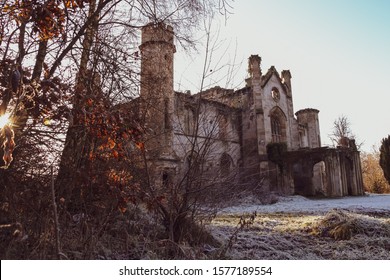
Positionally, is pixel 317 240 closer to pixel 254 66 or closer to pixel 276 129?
pixel 254 66

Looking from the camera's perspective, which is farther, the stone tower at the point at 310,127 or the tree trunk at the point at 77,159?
the stone tower at the point at 310,127

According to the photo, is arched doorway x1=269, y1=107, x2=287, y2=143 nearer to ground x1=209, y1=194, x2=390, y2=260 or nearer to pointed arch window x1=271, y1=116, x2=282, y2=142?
pointed arch window x1=271, y1=116, x2=282, y2=142

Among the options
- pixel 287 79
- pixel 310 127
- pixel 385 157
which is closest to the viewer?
pixel 385 157

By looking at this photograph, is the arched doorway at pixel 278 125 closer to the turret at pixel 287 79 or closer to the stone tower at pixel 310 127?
the turret at pixel 287 79

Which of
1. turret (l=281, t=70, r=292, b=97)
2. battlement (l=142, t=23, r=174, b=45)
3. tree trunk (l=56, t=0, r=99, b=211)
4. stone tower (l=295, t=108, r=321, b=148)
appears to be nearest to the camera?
tree trunk (l=56, t=0, r=99, b=211)

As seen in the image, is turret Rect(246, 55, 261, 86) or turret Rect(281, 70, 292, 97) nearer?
turret Rect(246, 55, 261, 86)

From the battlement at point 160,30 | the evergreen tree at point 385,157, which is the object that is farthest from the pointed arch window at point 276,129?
the battlement at point 160,30

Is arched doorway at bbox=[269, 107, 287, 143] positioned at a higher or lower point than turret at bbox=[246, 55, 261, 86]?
lower

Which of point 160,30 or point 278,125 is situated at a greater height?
point 278,125

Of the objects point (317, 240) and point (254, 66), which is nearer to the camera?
point (317, 240)

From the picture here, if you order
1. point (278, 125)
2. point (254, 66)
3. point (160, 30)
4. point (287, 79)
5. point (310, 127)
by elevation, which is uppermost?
point (287, 79)

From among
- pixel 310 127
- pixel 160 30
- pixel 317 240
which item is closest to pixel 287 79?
pixel 310 127

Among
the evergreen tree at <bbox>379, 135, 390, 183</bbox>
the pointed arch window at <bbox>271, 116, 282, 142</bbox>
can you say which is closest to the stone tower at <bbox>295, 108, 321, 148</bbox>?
the pointed arch window at <bbox>271, 116, 282, 142</bbox>

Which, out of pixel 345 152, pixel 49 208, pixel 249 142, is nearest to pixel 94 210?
pixel 49 208
